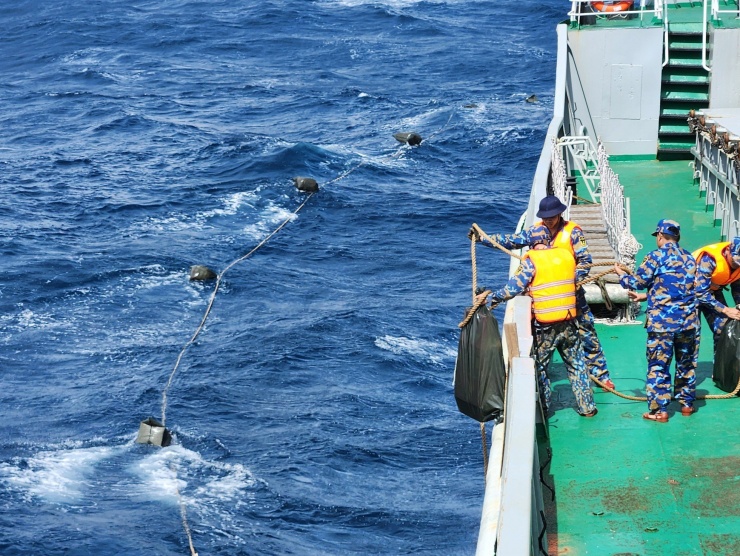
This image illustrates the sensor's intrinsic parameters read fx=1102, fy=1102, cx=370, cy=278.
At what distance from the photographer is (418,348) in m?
23.4

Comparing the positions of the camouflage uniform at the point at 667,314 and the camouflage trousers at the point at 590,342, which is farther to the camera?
the camouflage trousers at the point at 590,342

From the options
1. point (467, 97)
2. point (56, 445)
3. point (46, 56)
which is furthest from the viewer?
point (46, 56)

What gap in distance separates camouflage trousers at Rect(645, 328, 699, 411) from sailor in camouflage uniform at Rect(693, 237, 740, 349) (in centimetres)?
33

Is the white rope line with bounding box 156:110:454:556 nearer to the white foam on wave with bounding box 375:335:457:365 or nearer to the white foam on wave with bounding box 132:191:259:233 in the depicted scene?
the white foam on wave with bounding box 132:191:259:233

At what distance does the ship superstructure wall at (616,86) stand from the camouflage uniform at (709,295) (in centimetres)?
677

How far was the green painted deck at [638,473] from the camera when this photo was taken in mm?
7016

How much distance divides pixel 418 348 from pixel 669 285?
15.4 m

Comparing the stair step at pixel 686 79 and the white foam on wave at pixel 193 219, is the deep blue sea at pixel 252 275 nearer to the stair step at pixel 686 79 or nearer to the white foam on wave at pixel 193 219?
the white foam on wave at pixel 193 219

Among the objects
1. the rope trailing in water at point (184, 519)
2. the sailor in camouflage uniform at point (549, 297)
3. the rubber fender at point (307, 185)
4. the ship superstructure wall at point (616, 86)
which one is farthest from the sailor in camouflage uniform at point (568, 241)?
the rubber fender at point (307, 185)

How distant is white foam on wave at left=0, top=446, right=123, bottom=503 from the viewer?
58.7 feet

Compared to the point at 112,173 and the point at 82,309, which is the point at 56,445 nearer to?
the point at 82,309

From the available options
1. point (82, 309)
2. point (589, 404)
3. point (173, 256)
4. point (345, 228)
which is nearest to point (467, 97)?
point (345, 228)

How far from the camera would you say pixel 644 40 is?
50.0 feet

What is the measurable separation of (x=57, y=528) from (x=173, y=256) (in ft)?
41.7
